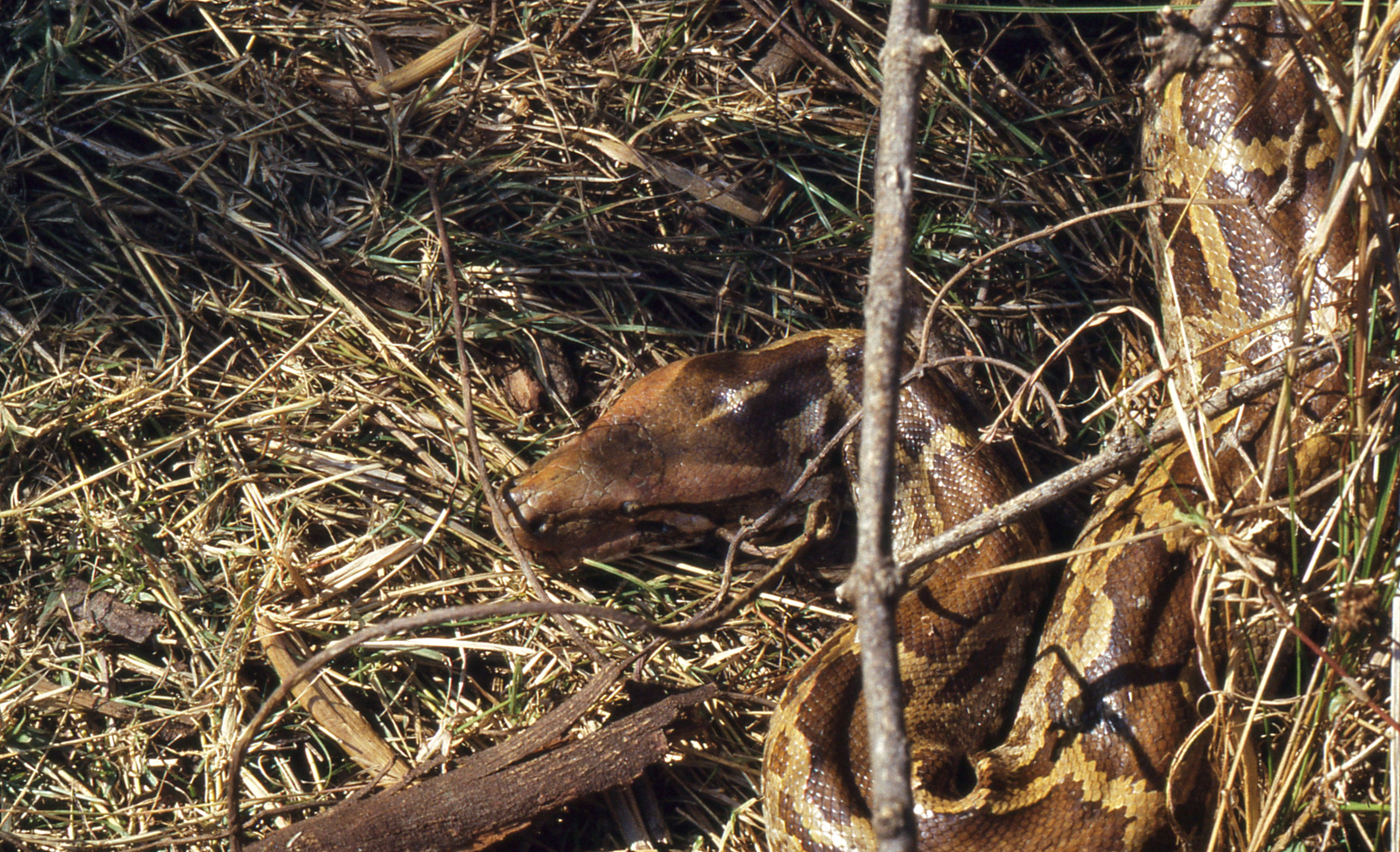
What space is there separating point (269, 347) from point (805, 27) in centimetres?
265

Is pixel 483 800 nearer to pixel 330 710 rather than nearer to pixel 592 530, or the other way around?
pixel 330 710

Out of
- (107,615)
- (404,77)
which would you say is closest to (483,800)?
(107,615)

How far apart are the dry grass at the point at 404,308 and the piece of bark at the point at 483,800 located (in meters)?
0.25

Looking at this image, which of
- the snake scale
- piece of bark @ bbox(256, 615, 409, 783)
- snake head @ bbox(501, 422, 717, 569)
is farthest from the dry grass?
the snake scale

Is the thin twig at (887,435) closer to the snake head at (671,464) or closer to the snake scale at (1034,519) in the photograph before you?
the snake scale at (1034,519)

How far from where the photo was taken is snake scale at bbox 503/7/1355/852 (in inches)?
129

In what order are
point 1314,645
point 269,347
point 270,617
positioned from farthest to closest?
1. point 269,347
2. point 270,617
3. point 1314,645

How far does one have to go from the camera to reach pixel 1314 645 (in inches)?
104

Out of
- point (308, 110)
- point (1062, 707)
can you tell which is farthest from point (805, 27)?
point (1062, 707)

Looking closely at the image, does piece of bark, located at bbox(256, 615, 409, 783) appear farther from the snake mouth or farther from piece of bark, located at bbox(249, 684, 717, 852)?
the snake mouth

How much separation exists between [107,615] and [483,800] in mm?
1685

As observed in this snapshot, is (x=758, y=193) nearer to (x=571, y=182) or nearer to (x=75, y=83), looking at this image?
(x=571, y=182)

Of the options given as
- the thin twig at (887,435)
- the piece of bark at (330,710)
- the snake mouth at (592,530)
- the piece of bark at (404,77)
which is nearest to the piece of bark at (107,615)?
the piece of bark at (330,710)

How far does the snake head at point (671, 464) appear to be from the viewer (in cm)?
382
